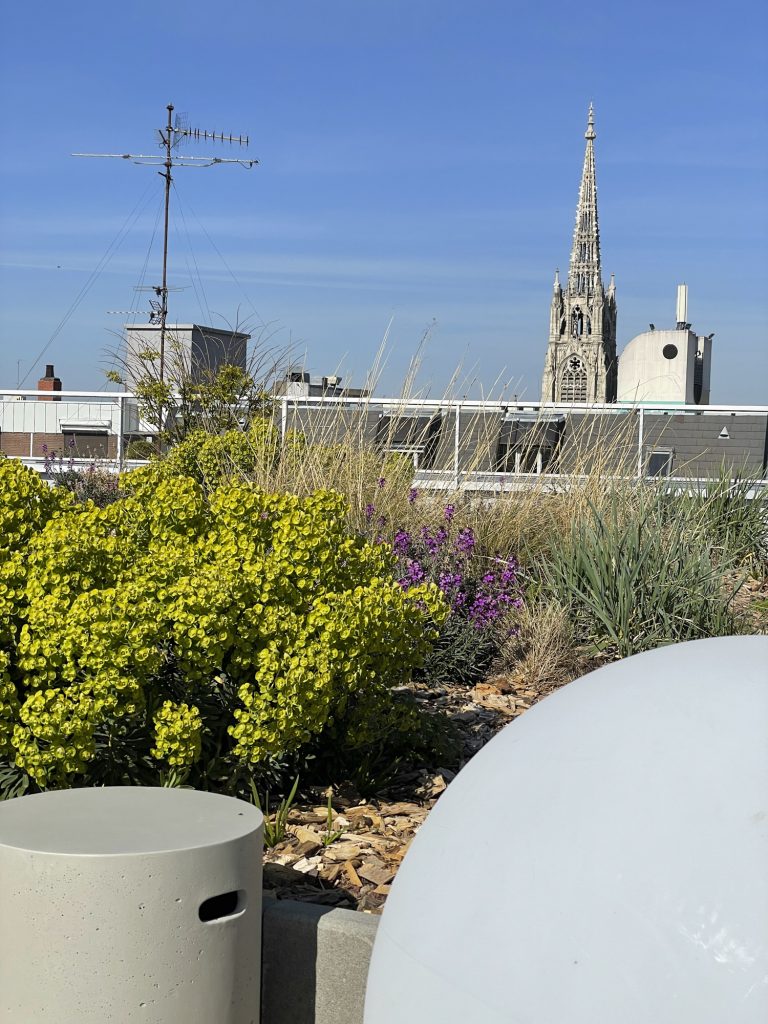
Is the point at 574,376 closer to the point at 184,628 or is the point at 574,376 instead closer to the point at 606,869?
the point at 184,628

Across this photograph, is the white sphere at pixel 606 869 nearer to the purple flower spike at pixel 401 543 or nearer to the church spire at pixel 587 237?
the purple flower spike at pixel 401 543

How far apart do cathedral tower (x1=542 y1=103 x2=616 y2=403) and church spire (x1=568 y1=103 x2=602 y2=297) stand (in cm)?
10

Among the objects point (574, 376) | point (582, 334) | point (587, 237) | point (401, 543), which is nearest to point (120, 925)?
point (401, 543)

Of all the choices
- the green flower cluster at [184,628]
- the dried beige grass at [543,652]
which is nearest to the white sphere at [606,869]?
the green flower cluster at [184,628]

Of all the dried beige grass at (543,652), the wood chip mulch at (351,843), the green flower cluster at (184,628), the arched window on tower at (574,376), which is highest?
the arched window on tower at (574,376)

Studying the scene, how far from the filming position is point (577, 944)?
5.07ft

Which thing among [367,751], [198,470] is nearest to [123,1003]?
[367,751]

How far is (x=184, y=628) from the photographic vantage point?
2.98 metres

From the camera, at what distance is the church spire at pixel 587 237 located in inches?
4560

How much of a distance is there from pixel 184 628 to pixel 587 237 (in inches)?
4720

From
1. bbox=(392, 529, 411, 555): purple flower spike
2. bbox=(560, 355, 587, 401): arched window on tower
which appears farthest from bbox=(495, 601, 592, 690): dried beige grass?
bbox=(560, 355, 587, 401): arched window on tower

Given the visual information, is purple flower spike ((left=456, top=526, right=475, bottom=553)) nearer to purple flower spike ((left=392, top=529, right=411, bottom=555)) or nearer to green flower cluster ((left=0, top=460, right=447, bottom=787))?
purple flower spike ((left=392, top=529, right=411, bottom=555))

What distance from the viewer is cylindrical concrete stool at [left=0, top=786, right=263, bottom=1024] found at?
213 cm

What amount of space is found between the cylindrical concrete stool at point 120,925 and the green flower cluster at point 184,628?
0.64 meters
